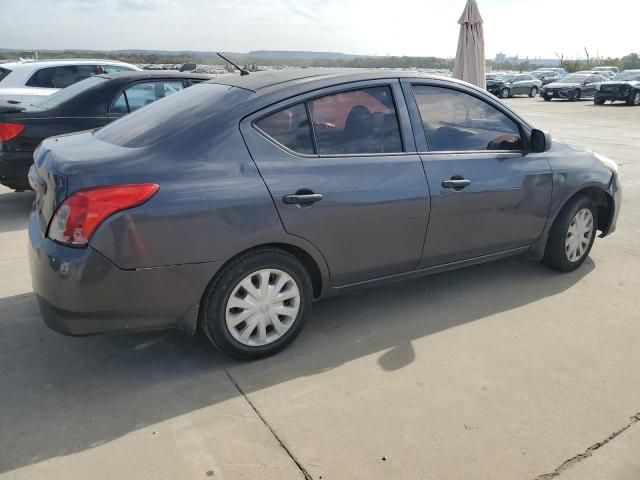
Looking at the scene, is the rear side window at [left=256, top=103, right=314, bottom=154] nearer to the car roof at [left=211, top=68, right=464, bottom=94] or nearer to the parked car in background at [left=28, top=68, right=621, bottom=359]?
the parked car in background at [left=28, top=68, right=621, bottom=359]

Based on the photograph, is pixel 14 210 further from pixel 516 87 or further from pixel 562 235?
pixel 516 87

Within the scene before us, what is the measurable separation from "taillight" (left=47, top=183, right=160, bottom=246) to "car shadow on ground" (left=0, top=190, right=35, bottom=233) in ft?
11.2

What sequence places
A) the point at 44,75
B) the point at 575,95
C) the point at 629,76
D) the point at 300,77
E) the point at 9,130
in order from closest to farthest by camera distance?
the point at 300,77 → the point at 9,130 → the point at 44,75 → the point at 629,76 → the point at 575,95

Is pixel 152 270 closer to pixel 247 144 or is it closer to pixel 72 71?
pixel 247 144

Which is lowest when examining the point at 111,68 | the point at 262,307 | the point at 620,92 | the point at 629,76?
the point at 262,307

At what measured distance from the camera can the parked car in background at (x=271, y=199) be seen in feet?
8.85

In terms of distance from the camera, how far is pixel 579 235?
4578mm

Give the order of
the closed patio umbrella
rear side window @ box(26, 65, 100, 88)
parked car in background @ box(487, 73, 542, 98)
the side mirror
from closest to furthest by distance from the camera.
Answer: the side mirror → rear side window @ box(26, 65, 100, 88) → the closed patio umbrella → parked car in background @ box(487, 73, 542, 98)

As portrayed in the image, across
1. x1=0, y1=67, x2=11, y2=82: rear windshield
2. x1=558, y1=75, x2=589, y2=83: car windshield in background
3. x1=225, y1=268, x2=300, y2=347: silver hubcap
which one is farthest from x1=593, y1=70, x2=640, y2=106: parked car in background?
x1=225, y1=268, x2=300, y2=347: silver hubcap

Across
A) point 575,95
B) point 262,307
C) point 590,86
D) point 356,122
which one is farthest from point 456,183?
point 590,86

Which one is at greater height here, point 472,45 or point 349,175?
point 472,45

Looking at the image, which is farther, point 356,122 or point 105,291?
point 356,122

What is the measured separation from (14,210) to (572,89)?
96.6ft

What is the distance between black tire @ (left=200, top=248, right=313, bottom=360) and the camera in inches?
116
